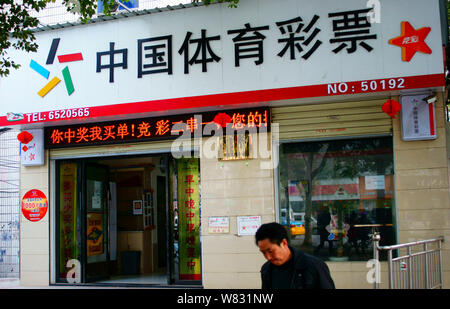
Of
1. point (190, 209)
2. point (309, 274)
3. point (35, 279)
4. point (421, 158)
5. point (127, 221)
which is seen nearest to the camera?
point (309, 274)

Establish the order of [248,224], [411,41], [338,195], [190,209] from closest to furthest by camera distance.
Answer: [411,41] < [338,195] < [248,224] < [190,209]

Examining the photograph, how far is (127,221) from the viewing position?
1459 cm

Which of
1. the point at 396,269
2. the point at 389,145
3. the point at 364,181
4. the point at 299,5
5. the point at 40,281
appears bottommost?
the point at 40,281

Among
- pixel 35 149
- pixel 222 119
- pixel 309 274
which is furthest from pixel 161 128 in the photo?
pixel 309 274

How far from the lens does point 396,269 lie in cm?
721

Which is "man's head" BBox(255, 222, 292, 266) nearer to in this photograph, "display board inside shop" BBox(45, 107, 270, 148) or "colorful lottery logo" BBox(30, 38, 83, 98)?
"display board inside shop" BBox(45, 107, 270, 148)

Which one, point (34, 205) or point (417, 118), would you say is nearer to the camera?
point (417, 118)

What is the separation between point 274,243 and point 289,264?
0.26 m

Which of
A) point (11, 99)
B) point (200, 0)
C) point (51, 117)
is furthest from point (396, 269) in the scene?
point (11, 99)

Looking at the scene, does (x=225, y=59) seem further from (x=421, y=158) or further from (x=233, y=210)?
(x=421, y=158)

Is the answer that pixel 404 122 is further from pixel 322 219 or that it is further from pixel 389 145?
pixel 322 219

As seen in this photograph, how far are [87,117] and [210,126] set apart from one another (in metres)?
2.60

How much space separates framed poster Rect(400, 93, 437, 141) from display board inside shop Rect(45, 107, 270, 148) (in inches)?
101

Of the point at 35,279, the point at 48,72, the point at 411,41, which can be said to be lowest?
the point at 35,279
